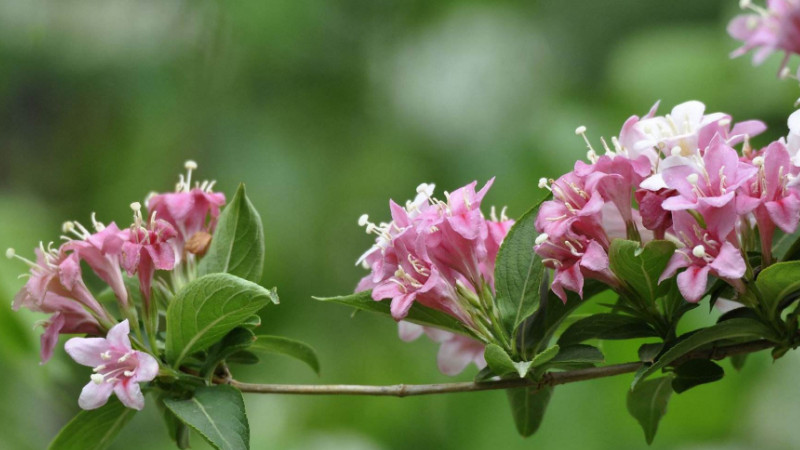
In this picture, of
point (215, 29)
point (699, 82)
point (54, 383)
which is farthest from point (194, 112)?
point (54, 383)

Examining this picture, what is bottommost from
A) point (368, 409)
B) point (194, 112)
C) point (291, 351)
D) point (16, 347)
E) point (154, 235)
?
point (368, 409)

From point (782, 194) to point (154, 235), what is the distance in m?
0.55

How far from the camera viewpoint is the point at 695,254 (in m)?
0.79

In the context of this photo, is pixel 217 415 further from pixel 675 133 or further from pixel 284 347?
pixel 675 133

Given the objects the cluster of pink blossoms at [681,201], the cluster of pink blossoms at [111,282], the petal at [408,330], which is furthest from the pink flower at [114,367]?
the cluster of pink blossoms at [681,201]

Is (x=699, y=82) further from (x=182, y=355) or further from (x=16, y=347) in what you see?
(x=182, y=355)

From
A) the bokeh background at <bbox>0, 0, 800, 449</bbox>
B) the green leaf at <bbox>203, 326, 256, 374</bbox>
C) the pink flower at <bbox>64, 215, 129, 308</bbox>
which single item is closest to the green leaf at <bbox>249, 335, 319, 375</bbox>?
the green leaf at <bbox>203, 326, 256, 374</bbox>

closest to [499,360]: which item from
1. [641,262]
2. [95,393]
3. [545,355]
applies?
[545,355]

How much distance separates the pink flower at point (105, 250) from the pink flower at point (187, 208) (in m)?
0.04

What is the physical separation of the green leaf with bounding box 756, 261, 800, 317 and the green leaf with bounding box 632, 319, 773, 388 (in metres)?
0.02

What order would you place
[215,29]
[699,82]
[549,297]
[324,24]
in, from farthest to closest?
[324,24] → [215,29] → [699,82] → [549,297]

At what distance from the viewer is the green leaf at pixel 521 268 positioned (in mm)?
884

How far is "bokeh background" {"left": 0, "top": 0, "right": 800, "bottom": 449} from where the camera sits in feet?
8.70

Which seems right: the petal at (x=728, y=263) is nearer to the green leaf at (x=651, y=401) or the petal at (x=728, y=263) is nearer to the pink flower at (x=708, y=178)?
the pink flower at (x=708, y=178)
